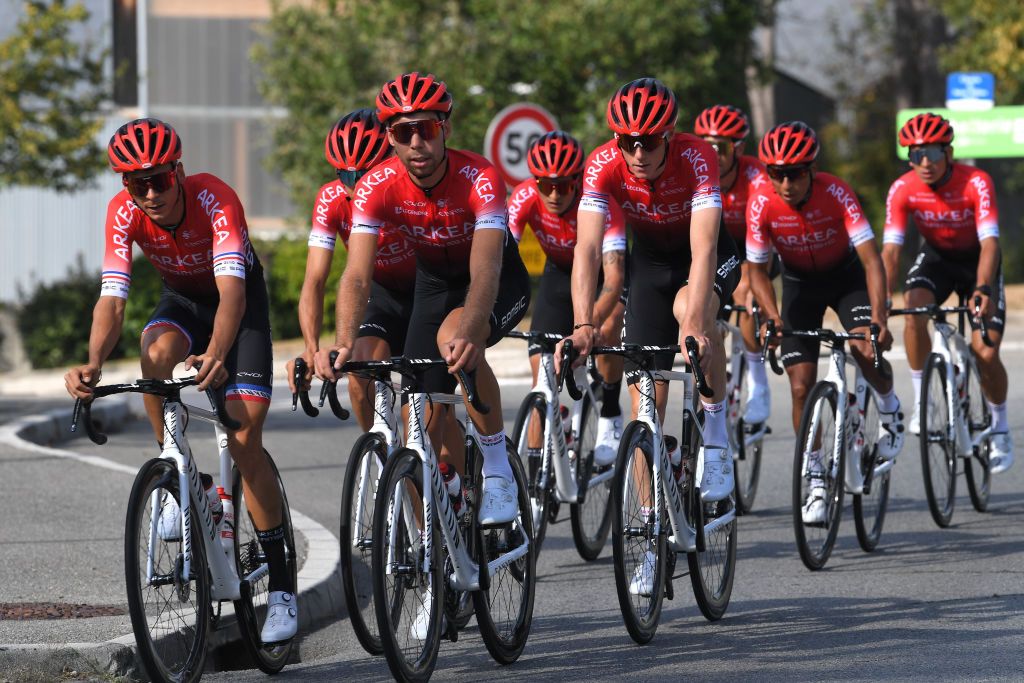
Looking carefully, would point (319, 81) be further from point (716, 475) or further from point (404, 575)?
point (404, 575)

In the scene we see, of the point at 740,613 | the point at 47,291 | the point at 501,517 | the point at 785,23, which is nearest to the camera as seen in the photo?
the point at 501,517

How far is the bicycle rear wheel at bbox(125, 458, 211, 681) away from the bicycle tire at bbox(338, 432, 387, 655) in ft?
1.65

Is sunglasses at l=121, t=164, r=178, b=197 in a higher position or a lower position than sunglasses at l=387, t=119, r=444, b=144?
lower

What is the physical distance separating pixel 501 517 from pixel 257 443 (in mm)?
933

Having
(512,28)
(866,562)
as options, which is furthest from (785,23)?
(866,562)

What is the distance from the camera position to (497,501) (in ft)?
20.5

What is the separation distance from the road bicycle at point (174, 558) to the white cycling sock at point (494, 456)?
909mm

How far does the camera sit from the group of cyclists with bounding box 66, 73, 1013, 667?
6.16 m

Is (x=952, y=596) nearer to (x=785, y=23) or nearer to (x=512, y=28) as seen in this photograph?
(x=512, y=28)

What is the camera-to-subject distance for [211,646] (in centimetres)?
671

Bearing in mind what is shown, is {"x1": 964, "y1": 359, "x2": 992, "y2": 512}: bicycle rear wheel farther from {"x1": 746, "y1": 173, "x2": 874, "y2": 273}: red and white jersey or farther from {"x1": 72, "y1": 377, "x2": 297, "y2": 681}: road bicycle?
{"x1": 72, "y1": 377, "x2": 297, "y2": 681}: road bicycle

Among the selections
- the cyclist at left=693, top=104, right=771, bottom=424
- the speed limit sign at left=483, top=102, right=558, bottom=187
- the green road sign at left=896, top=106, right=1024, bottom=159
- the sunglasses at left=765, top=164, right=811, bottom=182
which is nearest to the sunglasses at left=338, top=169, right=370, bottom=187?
the sunglasses at left=765, top=164, right=811, bottom=182

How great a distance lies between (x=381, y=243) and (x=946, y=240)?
13.3ft

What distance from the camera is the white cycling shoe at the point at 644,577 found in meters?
6.51
